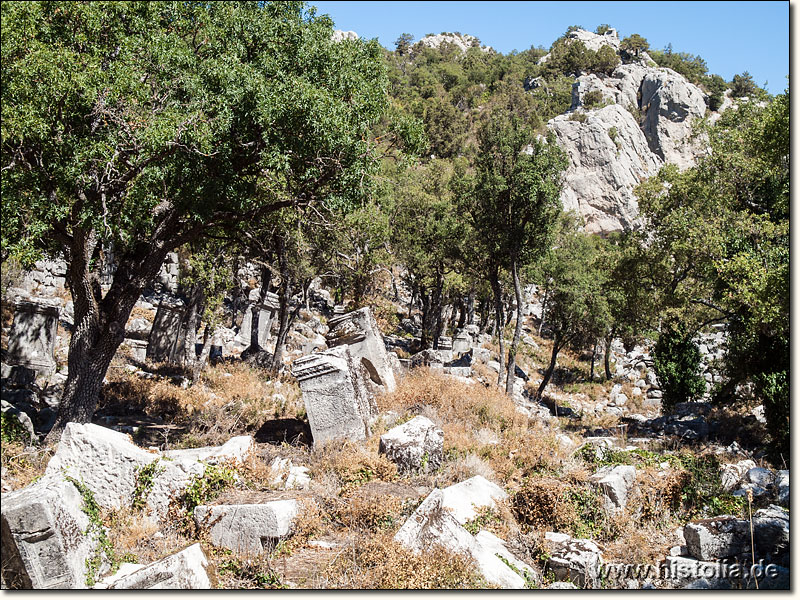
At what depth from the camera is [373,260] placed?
65.9ft

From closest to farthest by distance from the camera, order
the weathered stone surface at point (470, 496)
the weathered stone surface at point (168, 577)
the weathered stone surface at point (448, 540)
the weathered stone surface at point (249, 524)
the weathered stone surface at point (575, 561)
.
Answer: the weathered stone surface at point (168, 577)
the weathered stone surface at point (448, 540)
the weathered stone surface at point (575, 561)
the weathered stone surface at point (249, 524)
the weathered stone surface at point (470, 496)

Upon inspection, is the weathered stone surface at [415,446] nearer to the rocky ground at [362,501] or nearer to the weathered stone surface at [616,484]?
the rocky ground at [362,501]

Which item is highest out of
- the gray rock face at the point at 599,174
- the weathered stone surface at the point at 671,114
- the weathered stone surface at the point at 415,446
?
the weathered stone surface at the point at 671,114

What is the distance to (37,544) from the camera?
17.3ft

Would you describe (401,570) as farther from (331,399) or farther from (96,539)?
(331,399)

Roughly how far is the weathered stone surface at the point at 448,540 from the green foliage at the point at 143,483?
3.11 m

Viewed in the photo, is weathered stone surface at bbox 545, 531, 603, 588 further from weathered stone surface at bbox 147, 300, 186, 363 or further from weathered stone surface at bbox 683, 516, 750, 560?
weathered stone surface at bbox 147, 300, 186, 363

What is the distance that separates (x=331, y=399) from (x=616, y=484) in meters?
4.70

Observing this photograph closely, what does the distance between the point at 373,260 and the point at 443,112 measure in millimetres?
54284

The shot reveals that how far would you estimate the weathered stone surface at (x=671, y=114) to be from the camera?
73.4 m

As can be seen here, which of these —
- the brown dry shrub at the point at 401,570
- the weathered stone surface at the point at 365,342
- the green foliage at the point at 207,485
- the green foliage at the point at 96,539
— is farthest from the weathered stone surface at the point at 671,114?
the green foliage at the point at 96,539

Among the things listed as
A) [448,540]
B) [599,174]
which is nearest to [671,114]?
[599,174]

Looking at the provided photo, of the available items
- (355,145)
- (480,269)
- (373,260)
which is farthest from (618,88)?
(355,145)

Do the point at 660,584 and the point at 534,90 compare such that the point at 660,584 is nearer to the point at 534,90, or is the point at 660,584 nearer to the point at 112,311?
the point at 112,311
